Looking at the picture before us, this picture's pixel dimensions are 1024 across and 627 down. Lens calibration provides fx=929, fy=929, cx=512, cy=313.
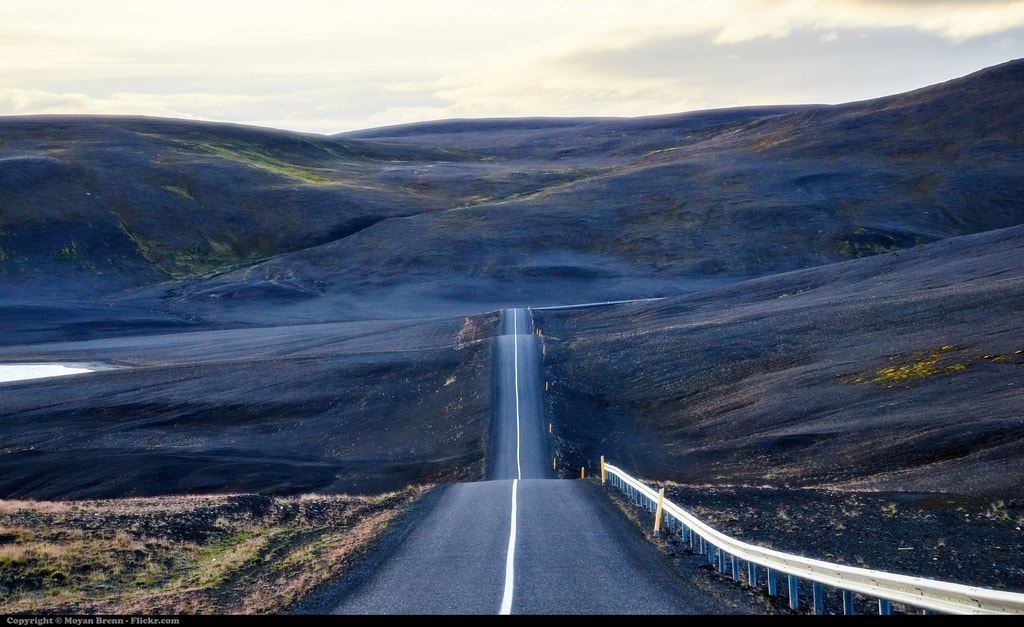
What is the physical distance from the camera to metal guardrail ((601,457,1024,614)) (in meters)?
7.26

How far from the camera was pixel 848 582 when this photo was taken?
28.7 feet

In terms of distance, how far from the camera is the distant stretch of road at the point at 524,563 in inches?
395

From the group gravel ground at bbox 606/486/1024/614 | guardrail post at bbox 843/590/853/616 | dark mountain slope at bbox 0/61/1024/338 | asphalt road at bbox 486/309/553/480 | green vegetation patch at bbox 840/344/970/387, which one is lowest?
asphalt road at bbox 486/309/553/480

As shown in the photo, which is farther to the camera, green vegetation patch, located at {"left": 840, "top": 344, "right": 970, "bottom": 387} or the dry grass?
green vegetation patch, located at {"left": 840, "top": 344, "right": 970, "bottom": 387}

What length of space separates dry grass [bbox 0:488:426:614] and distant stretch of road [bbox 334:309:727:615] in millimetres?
1038

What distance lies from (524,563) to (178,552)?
6.36 meters

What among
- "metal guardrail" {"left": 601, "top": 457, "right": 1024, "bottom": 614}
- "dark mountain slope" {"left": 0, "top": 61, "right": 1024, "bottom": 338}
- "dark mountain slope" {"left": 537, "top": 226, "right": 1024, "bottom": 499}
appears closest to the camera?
"metal guardrail" {"left": 601, "top": 457, "right": 1024, "bottom": 614}

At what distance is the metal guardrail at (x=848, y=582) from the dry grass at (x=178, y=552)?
4967 mm

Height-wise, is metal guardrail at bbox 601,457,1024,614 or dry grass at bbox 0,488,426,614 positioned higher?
metal guardrail at bbox 601,457,1024,614

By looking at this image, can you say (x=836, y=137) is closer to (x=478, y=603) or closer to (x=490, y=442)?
(x=490, y=442)

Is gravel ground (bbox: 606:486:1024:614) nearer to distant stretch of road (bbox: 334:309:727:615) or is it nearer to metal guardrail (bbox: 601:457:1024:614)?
metal guardrail (bbox: 601:457:1024:614)

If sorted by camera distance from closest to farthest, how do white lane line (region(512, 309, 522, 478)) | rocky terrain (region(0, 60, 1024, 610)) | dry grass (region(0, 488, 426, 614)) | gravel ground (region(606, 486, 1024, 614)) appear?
→ dry grass (region(0, 488, 426, 614)) < gravel ground (region(606, 486, 1024, 614)) < rocky terrain (region(0, 60, 1024, 610)) < white lane line (region(512, 309, 522, 478))

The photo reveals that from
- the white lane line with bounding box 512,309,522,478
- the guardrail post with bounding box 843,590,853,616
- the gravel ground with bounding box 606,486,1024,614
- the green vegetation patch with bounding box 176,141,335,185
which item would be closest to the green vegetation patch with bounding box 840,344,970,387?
the white lane line with bounding box 512,309,522,478

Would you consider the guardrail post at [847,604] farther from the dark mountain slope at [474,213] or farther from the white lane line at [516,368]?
the dark mountain slope at [474,213]
